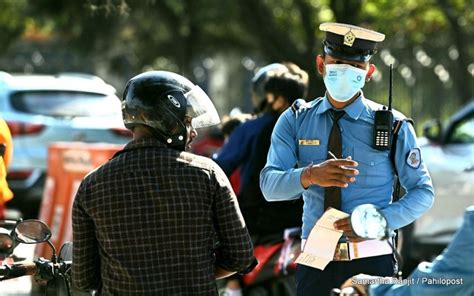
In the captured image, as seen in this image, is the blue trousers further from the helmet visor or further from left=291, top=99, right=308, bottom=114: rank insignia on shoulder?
the helmet visor

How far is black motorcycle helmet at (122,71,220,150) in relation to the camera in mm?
4281

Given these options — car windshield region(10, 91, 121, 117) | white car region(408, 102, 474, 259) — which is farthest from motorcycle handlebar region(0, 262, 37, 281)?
car windshield region(10, 91, 121, 117)

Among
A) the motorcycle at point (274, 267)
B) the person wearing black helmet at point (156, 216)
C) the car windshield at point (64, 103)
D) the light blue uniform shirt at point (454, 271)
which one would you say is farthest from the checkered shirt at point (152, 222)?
the car windshield at point (64, 103)

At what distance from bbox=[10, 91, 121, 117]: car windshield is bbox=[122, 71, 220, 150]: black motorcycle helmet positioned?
9747mm

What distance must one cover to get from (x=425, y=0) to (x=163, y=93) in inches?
603

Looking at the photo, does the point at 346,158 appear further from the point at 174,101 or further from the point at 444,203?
the point at 444,203

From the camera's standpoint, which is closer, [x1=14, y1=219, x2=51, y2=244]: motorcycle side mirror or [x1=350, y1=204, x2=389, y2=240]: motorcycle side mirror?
[x1=350, y1=204, x2=389, y2=240]: motorcycle side mirror

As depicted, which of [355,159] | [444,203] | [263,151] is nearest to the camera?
[355,159]

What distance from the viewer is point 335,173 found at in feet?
14.5

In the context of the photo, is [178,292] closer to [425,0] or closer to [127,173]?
[127,173]

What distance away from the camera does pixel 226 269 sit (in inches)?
171

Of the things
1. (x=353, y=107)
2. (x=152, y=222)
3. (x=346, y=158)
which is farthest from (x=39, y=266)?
(x=353, y=107)

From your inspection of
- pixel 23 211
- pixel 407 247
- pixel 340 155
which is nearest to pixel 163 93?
pixel 340 155

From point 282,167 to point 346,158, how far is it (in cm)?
31
